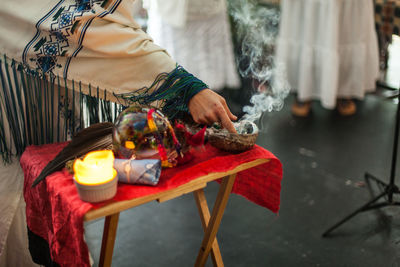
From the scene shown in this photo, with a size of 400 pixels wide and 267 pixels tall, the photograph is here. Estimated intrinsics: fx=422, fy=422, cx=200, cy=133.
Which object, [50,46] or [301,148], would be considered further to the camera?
[301,148]

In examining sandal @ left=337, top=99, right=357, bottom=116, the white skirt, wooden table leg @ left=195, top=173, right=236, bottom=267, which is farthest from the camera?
sandal @ left=337, top=99, right=357, bottom=116

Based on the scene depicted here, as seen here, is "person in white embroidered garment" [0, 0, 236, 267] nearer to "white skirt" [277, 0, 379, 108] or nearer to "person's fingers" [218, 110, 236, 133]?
"person's fingers" [218, 110, 236, 133]

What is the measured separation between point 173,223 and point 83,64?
121 centimetres

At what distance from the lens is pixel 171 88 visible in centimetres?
139

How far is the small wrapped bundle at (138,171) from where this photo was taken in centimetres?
121

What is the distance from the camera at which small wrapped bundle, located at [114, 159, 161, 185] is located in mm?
1210

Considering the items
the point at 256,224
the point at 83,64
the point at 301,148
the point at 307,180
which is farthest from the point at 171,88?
the point at 301,148

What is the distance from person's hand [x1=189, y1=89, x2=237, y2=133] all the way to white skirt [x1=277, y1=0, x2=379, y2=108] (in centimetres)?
235

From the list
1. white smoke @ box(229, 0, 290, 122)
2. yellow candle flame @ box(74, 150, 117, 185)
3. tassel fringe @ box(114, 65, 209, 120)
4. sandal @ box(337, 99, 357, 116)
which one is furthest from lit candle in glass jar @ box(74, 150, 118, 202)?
sandal @ box(337, 99, 357, 116)

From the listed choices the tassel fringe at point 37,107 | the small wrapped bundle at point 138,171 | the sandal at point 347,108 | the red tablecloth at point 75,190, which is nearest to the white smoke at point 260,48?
the sandal at point 347,108

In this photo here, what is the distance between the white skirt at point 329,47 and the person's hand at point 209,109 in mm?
2354

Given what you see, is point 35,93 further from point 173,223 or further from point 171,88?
point 173,223

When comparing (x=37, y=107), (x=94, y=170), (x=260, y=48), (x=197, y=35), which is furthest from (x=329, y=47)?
(x=94, y=170)

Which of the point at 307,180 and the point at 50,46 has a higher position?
the point at 50,46
